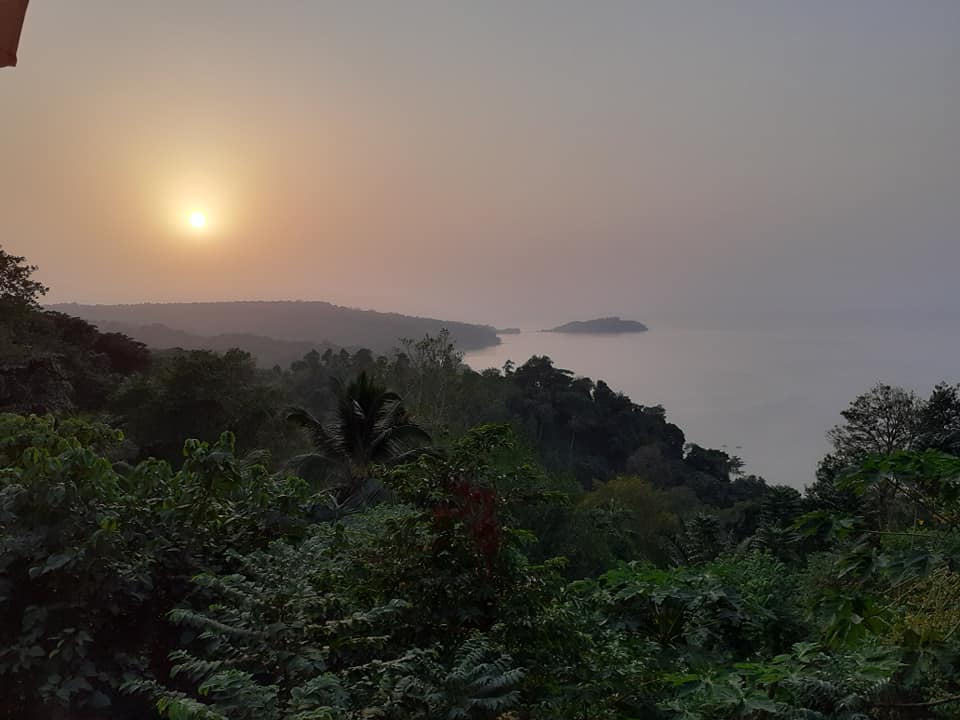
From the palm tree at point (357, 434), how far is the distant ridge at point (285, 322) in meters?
120

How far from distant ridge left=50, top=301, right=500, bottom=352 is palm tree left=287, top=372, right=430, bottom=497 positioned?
120 metres

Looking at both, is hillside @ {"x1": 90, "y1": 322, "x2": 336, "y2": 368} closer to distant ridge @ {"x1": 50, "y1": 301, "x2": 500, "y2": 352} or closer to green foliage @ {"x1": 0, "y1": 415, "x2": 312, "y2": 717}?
distant ridge @ {"x1": 50, "y1": 301, "x2": 500, "y2": 352}

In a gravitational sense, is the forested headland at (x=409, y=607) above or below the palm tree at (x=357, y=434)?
above

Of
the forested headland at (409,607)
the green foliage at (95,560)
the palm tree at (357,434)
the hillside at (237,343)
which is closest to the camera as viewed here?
the forested headland at (409,607)

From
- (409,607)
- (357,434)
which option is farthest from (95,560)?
(357,434)

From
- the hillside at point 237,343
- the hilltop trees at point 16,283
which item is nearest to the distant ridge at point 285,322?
the hillside at point 237,343

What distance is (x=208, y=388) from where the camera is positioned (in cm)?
1997

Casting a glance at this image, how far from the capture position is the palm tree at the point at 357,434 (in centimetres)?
1633

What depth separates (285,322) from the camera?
523 feet

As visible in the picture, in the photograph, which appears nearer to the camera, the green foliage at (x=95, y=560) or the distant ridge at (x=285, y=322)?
the green foliage at (x=95, y=560)

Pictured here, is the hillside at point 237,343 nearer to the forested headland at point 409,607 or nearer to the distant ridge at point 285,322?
the distant ridge at point 285,322

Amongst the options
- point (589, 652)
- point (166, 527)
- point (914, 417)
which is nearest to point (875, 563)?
point (589, 652)

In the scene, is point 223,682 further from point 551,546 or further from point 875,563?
point 551,546

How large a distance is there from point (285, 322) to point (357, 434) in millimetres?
151044
